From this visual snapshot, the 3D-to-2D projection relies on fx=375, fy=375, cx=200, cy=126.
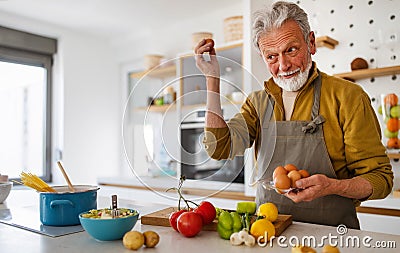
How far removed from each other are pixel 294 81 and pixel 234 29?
1.80 m

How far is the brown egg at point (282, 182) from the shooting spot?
1032mm

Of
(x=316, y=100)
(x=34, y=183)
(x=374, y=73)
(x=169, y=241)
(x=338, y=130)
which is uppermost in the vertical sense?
(x=374, y=73)

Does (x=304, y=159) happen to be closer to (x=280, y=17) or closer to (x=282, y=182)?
(x=282, y=182)

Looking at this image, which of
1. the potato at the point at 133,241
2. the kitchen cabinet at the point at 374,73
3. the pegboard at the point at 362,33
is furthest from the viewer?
the pegboard at the point at 362,33

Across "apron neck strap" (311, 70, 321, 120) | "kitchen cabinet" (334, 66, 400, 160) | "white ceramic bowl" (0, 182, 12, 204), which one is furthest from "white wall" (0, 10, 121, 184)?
"apron neck strap" (311, 70, 321, 120)

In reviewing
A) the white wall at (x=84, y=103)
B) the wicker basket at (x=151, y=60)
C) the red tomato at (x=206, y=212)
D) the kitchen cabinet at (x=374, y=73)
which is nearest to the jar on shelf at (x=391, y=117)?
the kitchen cabinet at (x=374, y=73)

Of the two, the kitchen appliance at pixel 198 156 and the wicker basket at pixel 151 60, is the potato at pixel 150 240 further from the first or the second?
the wicker basket at pixel 151 60

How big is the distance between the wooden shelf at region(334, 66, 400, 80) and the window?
9.64ft

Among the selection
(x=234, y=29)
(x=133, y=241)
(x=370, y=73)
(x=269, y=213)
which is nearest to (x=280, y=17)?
(x=269, y=213)

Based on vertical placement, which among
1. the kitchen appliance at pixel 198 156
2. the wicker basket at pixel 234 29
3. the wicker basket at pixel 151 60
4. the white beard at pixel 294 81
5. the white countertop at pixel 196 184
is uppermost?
the wicker basket at pixel 234 29

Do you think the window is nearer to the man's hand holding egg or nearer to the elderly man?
the elderly man

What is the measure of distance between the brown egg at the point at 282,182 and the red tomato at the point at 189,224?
0.80ft

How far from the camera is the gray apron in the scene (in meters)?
1.31

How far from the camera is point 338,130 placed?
1.29 metres
